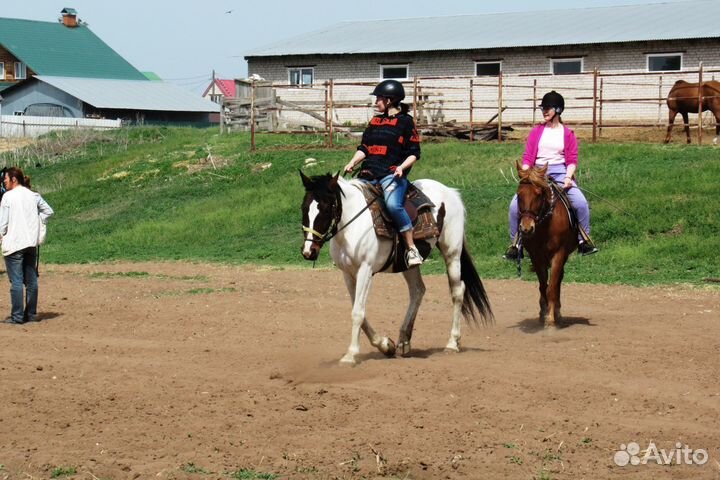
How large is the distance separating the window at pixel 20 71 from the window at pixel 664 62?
4410cm

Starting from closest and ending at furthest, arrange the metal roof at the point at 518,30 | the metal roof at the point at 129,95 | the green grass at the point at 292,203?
1. the green grass at the point at 292,203
2. the metal roof at the point at 518,30
3. the metal roof at the point at 129,95

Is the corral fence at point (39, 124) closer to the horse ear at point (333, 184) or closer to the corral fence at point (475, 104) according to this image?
the corral fence at point (475, 104)

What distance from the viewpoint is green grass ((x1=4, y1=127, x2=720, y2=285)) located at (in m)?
18.8

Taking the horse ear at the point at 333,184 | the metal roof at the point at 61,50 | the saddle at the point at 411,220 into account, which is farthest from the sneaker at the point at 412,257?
the metal roof at the point at 61,50

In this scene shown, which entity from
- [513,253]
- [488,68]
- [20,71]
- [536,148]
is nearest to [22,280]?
[513,253]

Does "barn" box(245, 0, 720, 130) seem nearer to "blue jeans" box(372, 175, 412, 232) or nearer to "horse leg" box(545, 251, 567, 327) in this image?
"horse leg" box(545, 251, 567, 327)

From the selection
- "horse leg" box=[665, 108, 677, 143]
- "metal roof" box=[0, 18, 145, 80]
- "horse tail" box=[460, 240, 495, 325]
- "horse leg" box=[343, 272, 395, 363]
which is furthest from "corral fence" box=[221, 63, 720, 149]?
"metal roof" box=[0, 18, 145, 80]

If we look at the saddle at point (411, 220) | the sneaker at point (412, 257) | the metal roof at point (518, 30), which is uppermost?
the metal roof at point (518, 30)

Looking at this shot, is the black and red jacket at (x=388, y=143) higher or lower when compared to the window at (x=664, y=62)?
lower

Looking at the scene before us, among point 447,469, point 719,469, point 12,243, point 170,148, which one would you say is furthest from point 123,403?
point 170,148

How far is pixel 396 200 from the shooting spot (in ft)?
34.4

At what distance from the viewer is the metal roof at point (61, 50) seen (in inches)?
2670

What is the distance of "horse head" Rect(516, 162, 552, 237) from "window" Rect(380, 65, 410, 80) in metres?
29.5

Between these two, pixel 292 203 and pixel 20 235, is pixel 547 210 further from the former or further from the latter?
pixel 292 203
